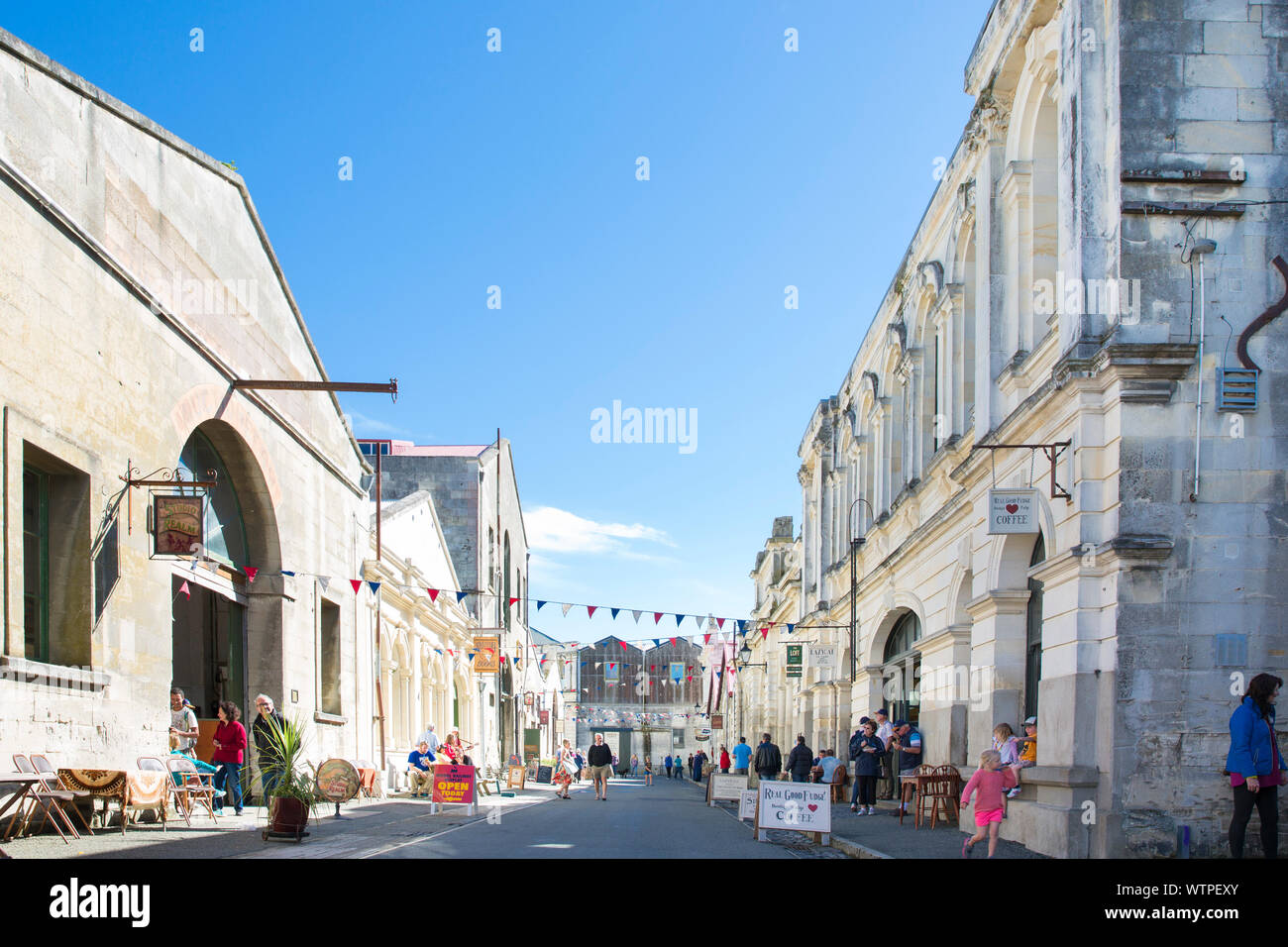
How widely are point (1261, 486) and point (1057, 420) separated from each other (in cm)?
201

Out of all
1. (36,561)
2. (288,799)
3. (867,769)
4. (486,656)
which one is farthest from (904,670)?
(486,656)

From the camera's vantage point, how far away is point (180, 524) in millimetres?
13883

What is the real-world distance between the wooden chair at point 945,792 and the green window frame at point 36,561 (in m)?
10.6

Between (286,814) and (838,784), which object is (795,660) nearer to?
(838,784)

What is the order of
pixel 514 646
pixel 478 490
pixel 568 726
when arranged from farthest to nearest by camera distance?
pixel 568 726 < pixel 514 646 < pixel 478 490

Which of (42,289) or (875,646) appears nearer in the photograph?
(42,289)

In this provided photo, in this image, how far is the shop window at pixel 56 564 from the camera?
40.7ft

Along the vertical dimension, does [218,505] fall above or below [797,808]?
above

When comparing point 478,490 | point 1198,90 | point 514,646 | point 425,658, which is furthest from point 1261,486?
point 514,646

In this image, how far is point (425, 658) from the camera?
1373 inches

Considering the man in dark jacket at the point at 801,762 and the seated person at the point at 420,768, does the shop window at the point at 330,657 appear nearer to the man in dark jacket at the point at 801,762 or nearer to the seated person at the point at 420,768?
the seated person at the point at 420,768

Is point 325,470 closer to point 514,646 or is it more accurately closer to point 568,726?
point 514,646

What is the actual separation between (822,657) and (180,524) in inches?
661

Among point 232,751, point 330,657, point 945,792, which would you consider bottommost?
point 945,792
